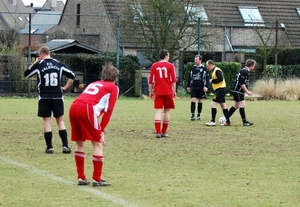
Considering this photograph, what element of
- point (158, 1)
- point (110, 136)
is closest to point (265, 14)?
point (158, 1)

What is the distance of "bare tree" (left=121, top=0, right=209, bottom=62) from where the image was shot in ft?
116

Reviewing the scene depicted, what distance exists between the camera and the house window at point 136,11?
3600 cm

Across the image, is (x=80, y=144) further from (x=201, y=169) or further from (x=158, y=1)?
(x=158, y=1)

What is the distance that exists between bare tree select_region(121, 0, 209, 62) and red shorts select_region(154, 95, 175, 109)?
747 inches

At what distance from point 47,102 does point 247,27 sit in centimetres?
3280

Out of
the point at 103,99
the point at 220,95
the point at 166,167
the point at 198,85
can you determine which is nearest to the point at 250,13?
the point at 198,85

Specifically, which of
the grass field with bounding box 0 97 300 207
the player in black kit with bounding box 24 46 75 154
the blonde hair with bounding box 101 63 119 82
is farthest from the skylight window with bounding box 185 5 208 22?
the blonde hair with bounding box 101 63 119 82

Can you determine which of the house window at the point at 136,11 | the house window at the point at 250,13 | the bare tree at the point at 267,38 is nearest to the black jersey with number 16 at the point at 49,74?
the house window at the point at 136,11

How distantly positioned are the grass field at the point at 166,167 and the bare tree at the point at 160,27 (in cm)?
1633

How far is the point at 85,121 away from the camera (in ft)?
30.9

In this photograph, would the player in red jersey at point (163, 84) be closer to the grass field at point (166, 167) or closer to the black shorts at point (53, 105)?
the grass field at point (166, 167)

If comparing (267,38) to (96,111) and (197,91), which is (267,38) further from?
(96,111)

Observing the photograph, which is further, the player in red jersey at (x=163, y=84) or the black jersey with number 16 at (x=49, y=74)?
the player in red jersey at (x=163, y=84)

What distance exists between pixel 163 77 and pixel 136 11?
2033 centimetres
